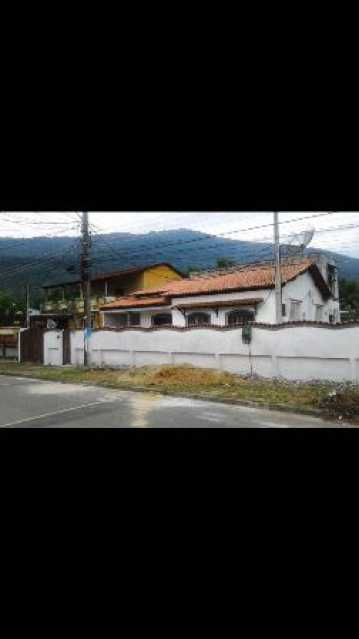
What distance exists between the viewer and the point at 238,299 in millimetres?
17469

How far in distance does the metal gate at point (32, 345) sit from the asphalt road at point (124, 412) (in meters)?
8.10

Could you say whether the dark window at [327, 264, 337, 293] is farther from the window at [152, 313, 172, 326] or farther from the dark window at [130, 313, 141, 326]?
the dark window at [130, 313, 141, 326]

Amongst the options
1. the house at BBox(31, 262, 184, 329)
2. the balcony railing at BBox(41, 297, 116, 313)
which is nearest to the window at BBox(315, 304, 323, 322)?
the house at BBox(31, 262, 184, 329)

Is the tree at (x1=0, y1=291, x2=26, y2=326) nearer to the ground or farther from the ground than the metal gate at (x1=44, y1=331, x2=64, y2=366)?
farther from the ground

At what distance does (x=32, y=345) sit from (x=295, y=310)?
38.6 ft

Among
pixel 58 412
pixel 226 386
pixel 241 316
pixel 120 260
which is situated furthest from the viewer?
pixel 120 260

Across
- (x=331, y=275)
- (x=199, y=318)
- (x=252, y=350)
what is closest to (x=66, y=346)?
(x=199, y=318)

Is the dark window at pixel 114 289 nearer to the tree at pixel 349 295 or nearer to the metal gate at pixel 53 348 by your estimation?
the metal gate at pixel 53 348

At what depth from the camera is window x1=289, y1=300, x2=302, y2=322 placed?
60.4 ft

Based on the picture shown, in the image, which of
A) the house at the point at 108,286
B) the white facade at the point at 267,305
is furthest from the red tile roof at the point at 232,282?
the house at the point at 108,286

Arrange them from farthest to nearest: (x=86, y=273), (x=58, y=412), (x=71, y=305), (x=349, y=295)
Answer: (x=349, y=295) < (x=71, y=305) < (x=86, y=273) < (x=58, y=412)

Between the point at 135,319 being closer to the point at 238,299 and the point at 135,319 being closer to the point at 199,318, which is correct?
the point at 199,318

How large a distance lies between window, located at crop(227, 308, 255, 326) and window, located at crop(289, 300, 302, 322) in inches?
78.5
